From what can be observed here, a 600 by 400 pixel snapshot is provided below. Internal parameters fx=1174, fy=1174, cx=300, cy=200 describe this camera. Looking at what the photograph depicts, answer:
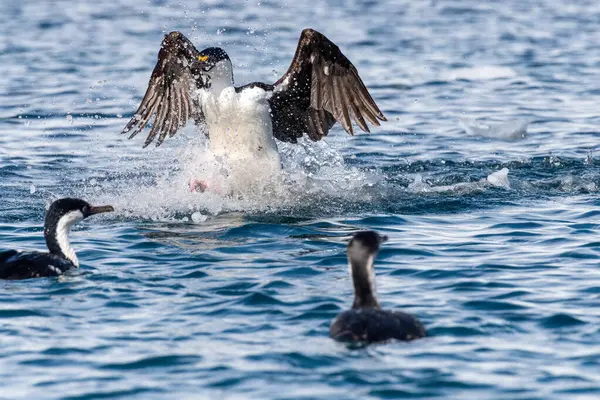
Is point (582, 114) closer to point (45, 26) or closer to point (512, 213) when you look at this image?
point (512, 213)

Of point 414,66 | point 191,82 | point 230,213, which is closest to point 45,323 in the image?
point 230,213

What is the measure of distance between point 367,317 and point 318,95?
4.79 metres

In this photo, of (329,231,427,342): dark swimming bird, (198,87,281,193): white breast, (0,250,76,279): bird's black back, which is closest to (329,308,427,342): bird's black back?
(329,231,427,342): dark swimming bird

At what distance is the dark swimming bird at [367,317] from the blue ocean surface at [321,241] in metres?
0.09

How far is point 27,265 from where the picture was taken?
28.1ft

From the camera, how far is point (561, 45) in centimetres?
2361

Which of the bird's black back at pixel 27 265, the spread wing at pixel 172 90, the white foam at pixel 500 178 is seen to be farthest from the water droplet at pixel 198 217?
the white foam at pixel 500 178

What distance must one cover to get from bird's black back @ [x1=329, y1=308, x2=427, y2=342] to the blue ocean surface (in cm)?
8

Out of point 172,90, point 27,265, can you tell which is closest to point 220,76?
point 172,90

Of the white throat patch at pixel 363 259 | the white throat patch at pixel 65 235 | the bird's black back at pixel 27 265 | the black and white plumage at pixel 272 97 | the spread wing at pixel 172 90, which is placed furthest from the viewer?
the spread wing at pixel 172 90

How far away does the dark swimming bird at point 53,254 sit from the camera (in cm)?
854

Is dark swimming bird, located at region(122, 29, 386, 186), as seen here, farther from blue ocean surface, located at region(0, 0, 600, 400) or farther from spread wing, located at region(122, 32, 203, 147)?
blue ocean surface, located at region(0, 0, 600, 400)

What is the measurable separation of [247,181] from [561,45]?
1353cm

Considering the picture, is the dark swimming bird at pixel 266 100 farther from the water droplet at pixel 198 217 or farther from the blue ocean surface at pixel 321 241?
the water droplet at pixel 198 217
